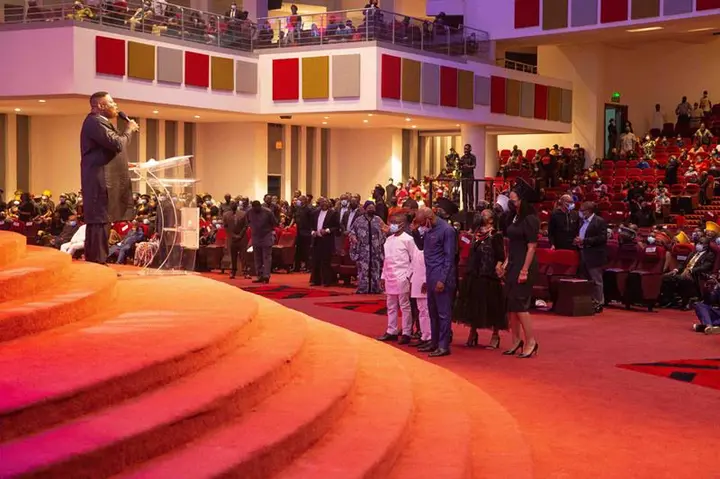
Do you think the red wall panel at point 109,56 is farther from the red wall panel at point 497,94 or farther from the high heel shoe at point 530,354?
the high heel shoe at point 530,354

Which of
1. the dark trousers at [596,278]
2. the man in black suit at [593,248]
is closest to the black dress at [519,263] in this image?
the man in black suit at [593,248]

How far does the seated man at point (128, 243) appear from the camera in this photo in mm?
19844

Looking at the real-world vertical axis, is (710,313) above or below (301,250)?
below

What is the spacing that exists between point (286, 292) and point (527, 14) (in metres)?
18.7

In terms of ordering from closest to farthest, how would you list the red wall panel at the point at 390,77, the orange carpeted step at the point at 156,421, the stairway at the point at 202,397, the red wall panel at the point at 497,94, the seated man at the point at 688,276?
the orange carpeted step at the point at 156,421
the stairway at the point at 202,397
the seated man at the point at 688,276
the red wall panel at the point at 390,77
the red wall panel at the point at 497,94

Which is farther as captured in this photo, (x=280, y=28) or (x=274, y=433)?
(x=280, y=28)

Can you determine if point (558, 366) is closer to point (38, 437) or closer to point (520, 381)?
point (520, 381)

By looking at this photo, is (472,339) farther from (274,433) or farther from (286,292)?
(274,433)

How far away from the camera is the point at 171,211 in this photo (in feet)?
34.8

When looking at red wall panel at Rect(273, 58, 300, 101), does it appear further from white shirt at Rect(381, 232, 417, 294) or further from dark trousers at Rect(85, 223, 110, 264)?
dark trousers at Rect(85, 223, 110, 264)

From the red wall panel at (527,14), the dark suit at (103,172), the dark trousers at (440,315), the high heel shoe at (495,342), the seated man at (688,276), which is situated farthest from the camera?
the red wall panel at (527,14)

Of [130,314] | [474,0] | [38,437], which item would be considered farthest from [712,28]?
[38,437]

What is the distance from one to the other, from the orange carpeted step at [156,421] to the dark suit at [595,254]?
32.5 feet

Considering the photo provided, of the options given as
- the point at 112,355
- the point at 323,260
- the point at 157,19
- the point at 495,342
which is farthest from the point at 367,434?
the point at 157,19
